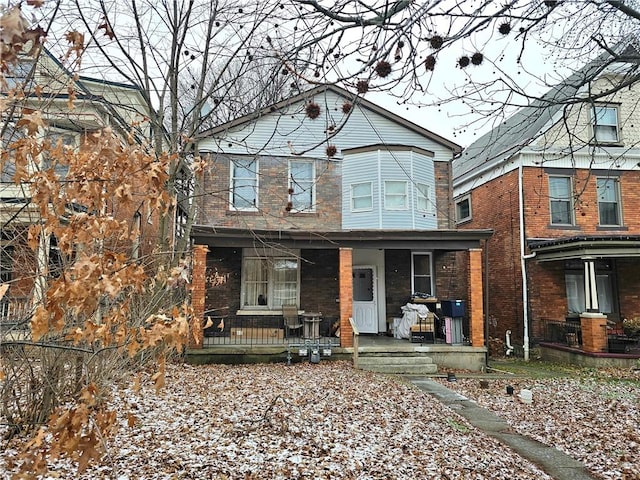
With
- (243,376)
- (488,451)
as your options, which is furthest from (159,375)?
(243,376)

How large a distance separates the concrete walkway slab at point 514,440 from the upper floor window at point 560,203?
9.09 m

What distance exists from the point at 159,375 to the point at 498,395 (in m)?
8.54

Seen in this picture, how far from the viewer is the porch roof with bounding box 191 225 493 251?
11766 millimetres

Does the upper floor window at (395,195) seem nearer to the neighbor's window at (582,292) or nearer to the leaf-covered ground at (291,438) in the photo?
the neighbor's window at (582,292)

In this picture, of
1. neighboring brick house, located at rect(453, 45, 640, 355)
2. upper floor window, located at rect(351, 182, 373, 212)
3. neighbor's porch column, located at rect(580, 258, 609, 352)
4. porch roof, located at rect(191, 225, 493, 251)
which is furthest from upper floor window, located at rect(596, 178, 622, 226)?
upper floor window, located at rect(351, 182, 373, 212)

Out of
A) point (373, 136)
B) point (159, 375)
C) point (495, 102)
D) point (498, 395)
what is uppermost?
point (373, 136)

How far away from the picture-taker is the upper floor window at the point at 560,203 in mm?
15289

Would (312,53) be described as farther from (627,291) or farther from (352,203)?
(627,291)

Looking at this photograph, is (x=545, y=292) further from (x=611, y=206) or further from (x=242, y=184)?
(x=242, y=184)

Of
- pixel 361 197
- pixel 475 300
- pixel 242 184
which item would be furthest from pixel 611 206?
pixel 242 184

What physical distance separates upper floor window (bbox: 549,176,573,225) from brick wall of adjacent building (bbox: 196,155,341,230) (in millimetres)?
7471

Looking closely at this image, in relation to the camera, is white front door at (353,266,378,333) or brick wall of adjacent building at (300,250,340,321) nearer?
brick wall of adjacent building at (300,250,340,321)

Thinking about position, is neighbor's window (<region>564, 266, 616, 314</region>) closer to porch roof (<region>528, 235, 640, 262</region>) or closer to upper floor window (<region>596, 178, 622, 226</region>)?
upper floor window (<region>596, 178, 622, 226</region>)

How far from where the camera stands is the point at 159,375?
2293 millimetres
